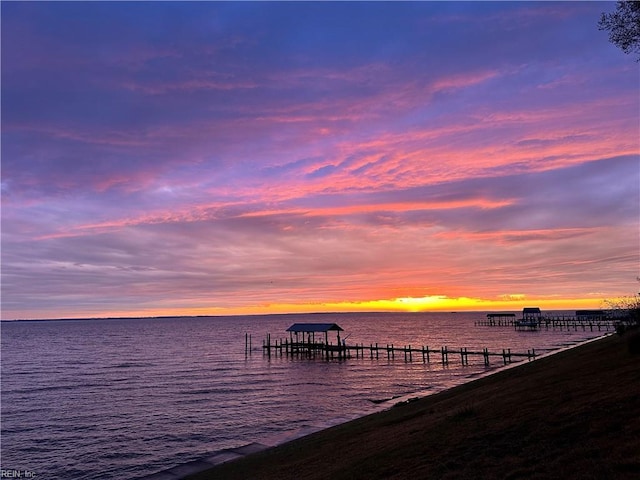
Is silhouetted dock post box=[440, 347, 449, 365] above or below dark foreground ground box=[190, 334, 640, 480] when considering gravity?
below

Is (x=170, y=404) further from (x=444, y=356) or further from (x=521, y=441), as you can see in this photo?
(x=444, y=356)

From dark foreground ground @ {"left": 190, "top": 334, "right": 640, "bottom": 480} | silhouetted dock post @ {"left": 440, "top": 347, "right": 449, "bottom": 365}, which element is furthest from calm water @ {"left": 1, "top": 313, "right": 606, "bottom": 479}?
dark foreground ground @ {"left": 190, "top": 334, "right": 640, "bottom": 480}

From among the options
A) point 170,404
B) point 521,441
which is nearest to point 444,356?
point 170,404

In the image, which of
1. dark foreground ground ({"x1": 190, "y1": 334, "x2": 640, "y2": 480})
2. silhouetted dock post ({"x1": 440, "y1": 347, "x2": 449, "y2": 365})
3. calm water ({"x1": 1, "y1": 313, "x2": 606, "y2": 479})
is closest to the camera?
dark foreground ground ({"x1": 190, "y1": 334, "x2": 640, "y2": 480})

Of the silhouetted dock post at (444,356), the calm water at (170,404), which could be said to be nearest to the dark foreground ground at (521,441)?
the calm water at (170,404)

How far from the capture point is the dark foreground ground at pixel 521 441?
9.10 metres

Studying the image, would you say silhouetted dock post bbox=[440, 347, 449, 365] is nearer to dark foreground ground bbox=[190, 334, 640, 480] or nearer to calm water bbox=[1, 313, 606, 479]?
calm water bbox=[1, 313, 606, 479]

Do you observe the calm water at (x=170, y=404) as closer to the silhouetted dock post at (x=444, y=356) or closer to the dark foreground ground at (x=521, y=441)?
the silhouetted dock post at (x=444, y=356)

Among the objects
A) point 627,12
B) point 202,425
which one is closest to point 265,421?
point 202,425

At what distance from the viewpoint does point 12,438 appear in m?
31.4

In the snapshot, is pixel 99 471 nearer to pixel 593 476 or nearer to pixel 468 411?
pixel 468 411

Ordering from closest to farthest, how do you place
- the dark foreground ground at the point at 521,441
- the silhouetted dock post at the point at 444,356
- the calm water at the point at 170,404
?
1. the dark foreground ground at the point at 521,441
2. the calm water at the point at 170,404
3. the silhouetted dock post at the point at 444,356

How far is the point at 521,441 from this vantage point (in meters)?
10.9

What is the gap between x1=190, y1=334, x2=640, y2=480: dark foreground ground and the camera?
9.10 m
